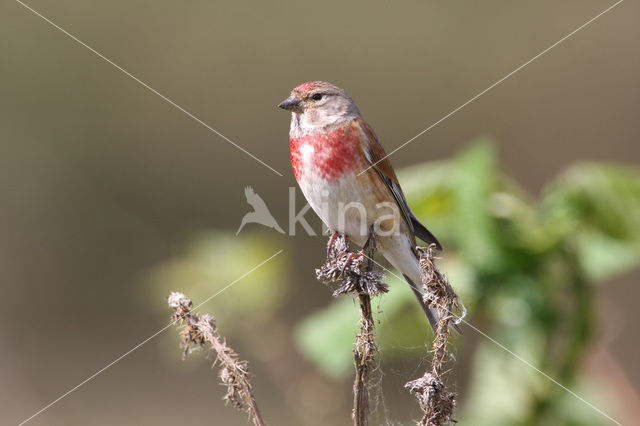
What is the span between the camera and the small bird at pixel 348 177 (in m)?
3.10

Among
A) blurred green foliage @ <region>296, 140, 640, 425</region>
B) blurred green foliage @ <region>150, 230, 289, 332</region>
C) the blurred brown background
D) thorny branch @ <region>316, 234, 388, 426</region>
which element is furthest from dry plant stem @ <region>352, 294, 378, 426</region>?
the blurred brown background

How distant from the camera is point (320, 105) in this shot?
3256mm

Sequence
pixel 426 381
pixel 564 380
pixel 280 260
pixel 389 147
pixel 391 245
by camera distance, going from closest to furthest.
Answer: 1. pixel 426 381
2. pixel 564 380
3. pixel 391 245
4. pixel 280 260
5. pixel 389 147

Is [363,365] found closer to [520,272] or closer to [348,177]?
[520,272]

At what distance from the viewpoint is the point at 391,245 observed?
3279 millimetres

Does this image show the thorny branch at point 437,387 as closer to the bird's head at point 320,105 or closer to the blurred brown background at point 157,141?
the bird's head at point 320,105

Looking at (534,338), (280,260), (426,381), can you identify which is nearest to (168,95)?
(280,260)

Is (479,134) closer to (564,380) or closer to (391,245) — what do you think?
(391,245)

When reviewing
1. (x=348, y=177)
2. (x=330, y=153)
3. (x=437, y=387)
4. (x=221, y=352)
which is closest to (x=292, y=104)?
(x=330, y=153)

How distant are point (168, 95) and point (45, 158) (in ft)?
4.47

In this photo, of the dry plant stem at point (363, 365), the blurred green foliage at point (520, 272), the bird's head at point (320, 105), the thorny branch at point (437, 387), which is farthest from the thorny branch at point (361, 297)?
the bird's head at point (320, 105)

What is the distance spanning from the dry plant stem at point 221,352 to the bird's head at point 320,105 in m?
1.77

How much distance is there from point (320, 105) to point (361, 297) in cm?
151

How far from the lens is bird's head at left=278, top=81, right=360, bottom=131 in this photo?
324 cm
